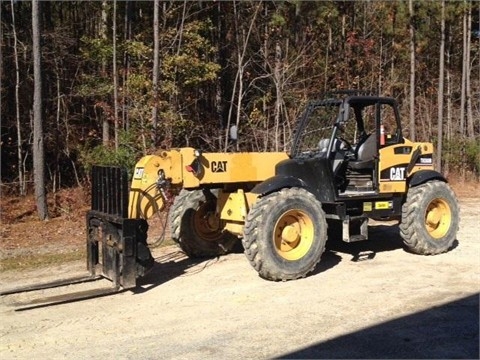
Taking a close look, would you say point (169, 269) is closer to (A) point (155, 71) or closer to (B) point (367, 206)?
(B) point (367, 206)

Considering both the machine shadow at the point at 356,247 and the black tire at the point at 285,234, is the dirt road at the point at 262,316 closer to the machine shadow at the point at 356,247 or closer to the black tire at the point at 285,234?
the machine shadow at the point at 356,247

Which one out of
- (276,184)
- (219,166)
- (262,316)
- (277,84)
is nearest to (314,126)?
(276,184)

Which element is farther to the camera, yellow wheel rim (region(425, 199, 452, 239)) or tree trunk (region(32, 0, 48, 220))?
tree trunk (region(32, 0, 48, 220))

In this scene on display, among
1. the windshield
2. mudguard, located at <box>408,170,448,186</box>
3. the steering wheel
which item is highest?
the windshield

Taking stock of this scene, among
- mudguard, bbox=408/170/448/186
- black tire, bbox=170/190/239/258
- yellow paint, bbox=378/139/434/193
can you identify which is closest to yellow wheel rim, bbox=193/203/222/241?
black tire, bbox=170/190/239/258

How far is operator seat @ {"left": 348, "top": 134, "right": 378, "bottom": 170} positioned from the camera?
8.80 metres

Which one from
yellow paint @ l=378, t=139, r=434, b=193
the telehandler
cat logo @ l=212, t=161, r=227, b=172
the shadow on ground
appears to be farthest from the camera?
yellow paint @ l=378, t=139, r=434, b=193

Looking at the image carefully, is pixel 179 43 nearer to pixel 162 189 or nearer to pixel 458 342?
pixel 162 189

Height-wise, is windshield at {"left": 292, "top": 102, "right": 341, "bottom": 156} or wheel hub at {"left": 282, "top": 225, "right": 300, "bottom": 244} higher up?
windshield at {"left": 292, "top": 102, "right": 341, "bottom": 156}

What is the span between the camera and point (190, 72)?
19297 millimetres

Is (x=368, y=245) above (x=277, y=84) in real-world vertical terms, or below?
below

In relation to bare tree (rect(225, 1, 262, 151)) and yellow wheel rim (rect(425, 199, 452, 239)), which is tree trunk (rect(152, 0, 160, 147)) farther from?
yellow wheel rim (rect(425, 199, 452, 239))

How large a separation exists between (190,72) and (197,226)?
1097cm

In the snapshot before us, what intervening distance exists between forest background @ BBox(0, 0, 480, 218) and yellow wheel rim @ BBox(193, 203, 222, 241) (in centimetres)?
763
